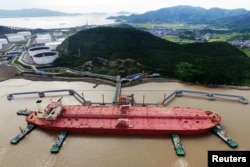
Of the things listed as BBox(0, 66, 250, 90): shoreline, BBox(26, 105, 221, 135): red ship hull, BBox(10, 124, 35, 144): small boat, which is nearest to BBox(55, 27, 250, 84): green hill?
BBox(0, 66, 250, 90): shoreline

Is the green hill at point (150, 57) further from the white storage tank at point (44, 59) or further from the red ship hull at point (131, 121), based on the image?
the red ship hull at point (131, 121)

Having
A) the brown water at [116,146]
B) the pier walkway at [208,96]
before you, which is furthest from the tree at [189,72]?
the brown water at [116,146]

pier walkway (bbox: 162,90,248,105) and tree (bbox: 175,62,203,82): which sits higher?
tree (bbox: 175,62,203,82)

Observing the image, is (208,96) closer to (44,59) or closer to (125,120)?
(125,120)

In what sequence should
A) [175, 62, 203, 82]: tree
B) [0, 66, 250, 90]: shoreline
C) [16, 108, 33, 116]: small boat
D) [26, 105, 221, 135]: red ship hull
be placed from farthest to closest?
[175, 62, 203, 82]: tree → [0, 66, 250, 90]: shoreline → [16, 108, 33, 116]: small boat → [26, 105, 221, 135]: red ship hull

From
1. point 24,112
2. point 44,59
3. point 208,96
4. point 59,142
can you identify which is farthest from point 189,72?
point 44,59

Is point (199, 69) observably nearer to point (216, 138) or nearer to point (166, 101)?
point (166, 101)

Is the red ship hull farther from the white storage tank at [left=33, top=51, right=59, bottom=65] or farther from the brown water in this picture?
the white storage tank at [left=33, top=51, right=59, bottom=65]
